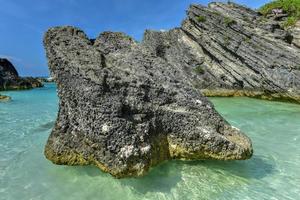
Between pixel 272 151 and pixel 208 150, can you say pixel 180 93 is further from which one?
pixel 272 151

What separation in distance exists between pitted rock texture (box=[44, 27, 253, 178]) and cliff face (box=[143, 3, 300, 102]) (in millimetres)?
19119

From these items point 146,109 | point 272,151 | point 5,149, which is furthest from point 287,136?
point 5,149

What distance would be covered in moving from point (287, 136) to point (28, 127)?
36.2ft

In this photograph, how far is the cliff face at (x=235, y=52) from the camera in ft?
83.2

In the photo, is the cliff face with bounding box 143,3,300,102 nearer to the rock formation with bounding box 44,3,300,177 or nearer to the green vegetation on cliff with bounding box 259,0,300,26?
the green vegetation on cliff with bounding box 259,0,300,26

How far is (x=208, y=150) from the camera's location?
24.6 feet

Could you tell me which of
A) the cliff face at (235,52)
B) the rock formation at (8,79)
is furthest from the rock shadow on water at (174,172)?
the rock formation at (8,79)

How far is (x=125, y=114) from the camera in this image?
23.5 feet

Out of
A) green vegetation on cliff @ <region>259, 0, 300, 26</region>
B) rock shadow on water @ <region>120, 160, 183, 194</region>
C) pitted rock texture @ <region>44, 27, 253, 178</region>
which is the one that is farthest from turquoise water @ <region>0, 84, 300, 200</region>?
green vegetation on cliff @ <region>259, 0, 300, 26</region>

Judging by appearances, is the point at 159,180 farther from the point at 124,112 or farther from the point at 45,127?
the point at 45,127

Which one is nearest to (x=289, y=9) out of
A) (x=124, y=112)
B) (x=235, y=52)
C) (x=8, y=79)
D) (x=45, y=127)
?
(x=235, y=52)

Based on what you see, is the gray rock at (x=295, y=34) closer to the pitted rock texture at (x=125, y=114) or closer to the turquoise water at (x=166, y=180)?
the turquoise water at (x=166, y=180)

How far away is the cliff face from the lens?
25.4m

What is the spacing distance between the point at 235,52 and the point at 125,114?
22.9 m
